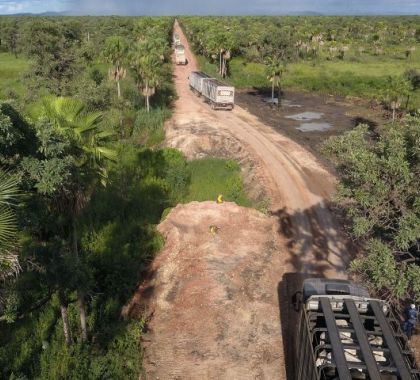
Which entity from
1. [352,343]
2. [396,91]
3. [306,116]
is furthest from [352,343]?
[306,116]

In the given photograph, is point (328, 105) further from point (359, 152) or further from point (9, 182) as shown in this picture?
point (9, 182)

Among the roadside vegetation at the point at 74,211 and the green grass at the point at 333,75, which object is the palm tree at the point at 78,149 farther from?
the green grass at the point at 333,75

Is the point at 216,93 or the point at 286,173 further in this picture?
the point at 216,93

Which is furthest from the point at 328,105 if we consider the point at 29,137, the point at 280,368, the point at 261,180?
the point at 29,137

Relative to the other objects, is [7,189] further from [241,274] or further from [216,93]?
[216,93]

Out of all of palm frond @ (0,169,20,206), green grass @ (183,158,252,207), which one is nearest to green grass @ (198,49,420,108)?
green grass @ (183,158,252,207)

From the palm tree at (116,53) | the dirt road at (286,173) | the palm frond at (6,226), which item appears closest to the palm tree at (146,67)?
the palm tree at (116,53)
